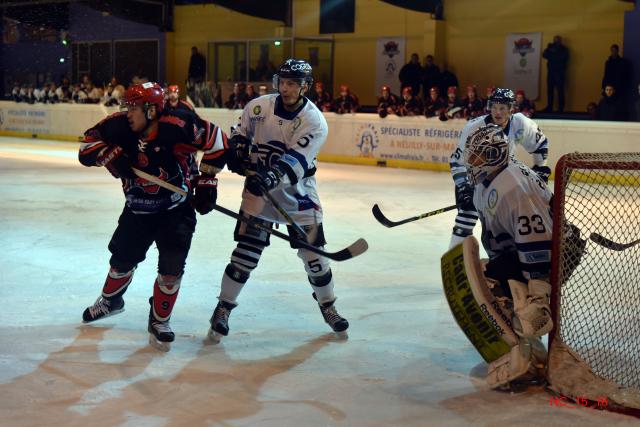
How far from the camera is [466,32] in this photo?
59.7 ft

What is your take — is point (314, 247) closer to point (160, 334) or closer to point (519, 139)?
point (160, 334)

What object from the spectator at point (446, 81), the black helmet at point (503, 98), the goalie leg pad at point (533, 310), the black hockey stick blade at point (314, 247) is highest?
the spectator at point (446, 81)

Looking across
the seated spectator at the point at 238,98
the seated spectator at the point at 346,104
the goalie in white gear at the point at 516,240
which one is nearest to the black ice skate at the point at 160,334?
the goalie in white gear at the point at 516,240

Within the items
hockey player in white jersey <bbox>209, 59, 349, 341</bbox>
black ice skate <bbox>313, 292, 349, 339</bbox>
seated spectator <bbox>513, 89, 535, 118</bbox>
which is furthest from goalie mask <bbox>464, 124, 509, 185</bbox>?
seated spectator <bbox>513, 89, 535, 118</bbox>

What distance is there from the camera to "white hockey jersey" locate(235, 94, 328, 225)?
4375 mm

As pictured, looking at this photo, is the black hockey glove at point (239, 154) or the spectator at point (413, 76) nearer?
the black hockey glove at point (239, 154)

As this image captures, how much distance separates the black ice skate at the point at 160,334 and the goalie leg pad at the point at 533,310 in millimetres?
1560

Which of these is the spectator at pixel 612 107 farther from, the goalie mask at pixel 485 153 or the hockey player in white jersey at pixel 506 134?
the goalie mask at pixel 485 153

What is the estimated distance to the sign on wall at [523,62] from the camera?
17.1 metres

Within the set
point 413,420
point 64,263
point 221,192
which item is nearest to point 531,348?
point 413,420

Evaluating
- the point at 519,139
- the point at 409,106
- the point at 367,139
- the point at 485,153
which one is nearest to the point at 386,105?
the point at 409,106

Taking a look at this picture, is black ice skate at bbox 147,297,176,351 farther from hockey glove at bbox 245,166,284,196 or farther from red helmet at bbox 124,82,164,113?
red helmet at bbox 124,82,164,113

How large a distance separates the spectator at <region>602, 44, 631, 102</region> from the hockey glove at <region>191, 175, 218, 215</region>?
11428mm

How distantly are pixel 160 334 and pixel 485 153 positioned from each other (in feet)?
5.47
